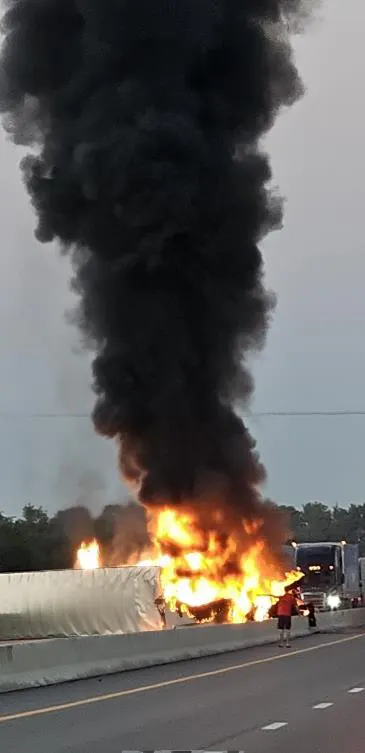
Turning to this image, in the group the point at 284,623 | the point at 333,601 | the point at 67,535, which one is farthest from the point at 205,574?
the point at 67,535

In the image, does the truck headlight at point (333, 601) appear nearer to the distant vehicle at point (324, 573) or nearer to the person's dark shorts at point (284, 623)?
the distant vehicle at point (324, 573)

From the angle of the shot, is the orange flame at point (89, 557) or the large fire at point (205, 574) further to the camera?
the orange flame at point (89, 557)

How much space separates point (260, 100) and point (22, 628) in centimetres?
1811

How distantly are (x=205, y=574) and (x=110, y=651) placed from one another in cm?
1331

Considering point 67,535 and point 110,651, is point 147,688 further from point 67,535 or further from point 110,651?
point 67,535

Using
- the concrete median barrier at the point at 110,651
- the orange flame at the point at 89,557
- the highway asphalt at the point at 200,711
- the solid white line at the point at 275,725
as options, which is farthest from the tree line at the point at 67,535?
the solid white line at the point at 275,725

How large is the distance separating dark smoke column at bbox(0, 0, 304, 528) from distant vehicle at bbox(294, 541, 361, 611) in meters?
11.1

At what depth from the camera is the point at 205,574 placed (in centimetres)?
3519

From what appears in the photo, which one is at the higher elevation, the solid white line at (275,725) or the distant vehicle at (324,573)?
the distant vehicle at (324,573)

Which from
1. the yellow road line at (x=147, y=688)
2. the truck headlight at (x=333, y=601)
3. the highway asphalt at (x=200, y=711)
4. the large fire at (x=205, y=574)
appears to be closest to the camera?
the highway asphalt at (x=200, y=711)

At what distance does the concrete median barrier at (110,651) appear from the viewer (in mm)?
18672

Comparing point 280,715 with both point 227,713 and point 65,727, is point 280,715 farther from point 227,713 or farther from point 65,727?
point 65,727

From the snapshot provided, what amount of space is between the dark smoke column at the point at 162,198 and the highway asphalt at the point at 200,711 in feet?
46.1

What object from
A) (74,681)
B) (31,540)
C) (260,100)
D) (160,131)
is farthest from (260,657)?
(31,540)
